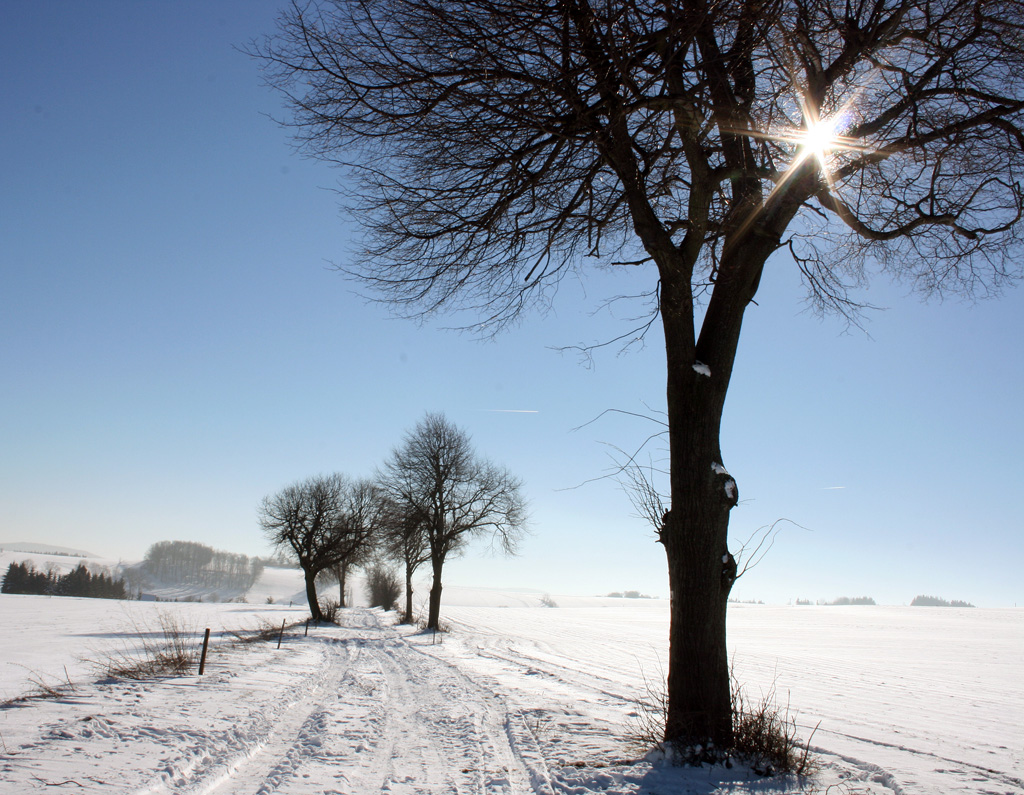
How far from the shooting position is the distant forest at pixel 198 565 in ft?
561

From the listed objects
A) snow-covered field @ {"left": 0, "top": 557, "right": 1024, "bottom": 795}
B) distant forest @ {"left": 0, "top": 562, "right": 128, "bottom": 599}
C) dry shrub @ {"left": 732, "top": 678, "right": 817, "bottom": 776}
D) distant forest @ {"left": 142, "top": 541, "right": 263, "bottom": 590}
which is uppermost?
dry shrub @ {"left": 732, "top": 678, "right": 817, "bottom": 776}

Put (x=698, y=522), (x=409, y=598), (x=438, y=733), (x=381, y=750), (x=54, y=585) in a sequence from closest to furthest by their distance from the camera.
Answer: (x=698, y=522)
(x=381, y=750)
(x=438, y=733)
(x=409, y=598)
(x=54, y=585)

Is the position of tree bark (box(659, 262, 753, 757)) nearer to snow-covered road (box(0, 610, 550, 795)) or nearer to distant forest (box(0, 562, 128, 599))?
snow-covered road (box(0, 610, 550, 795))

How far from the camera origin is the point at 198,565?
182m

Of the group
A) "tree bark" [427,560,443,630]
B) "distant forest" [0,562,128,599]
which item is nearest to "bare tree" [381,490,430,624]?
"tree bark" [427,560,443,630]

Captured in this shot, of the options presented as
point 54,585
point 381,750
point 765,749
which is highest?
point 765,749

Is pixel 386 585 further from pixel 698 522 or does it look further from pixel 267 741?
pixel 698 522

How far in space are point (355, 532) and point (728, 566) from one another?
3168 cm

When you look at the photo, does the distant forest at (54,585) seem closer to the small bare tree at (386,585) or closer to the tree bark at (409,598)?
the small bare tree at (386,585)

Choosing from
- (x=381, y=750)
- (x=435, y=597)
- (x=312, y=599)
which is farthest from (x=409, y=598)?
(x=381, y=750)

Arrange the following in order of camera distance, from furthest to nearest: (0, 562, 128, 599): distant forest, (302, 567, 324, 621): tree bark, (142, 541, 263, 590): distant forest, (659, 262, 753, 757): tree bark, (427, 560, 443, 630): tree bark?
(142, 541, 263, 590): distant forest < (0, 562, 128, 599): distant forest < (302, 567, 324, 621): tree bark < (427, 560, 443, 630): tree bark < (659, 262, 753, 757): tree bark

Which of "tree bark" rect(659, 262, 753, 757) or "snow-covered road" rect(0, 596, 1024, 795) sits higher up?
"tree bark" rect(659, 262, 753, 757)

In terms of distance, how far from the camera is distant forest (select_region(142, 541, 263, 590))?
170875mm

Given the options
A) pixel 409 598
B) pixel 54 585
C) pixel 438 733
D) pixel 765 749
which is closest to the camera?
pixel 765 749
